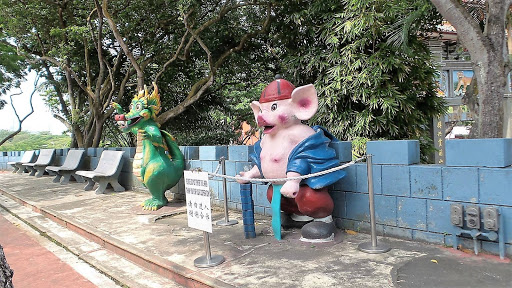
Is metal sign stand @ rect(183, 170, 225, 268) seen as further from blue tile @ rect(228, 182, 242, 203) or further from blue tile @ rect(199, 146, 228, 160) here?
blue tile @ rect(199, 146, 228, 160)

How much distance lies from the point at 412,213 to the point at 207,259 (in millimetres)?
2244

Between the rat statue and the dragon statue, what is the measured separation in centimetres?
245

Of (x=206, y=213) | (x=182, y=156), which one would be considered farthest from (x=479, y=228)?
(x=182, y=156)

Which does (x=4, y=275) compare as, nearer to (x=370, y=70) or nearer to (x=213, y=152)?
(x=213, y=152)

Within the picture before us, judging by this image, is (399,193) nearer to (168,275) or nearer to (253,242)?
(253,242)

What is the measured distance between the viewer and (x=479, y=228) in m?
3.54

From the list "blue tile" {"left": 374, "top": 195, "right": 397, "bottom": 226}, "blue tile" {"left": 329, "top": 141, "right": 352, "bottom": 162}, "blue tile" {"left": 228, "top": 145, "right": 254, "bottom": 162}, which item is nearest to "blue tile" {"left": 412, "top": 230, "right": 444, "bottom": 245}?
"blue tile" {"left": 374, "top": 195, "right": 397, "bottom": 226}

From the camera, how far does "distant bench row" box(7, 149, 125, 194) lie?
870cm

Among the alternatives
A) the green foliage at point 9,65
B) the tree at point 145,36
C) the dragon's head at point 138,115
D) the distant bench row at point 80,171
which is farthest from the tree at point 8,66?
the dragon's head at point 138,115

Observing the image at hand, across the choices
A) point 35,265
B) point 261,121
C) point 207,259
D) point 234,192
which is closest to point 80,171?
point 234,192

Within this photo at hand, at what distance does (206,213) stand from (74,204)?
5.09 m

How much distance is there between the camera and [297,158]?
4230 mm

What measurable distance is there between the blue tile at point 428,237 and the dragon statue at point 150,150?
410 centimetres

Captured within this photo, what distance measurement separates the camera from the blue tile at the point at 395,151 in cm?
413
